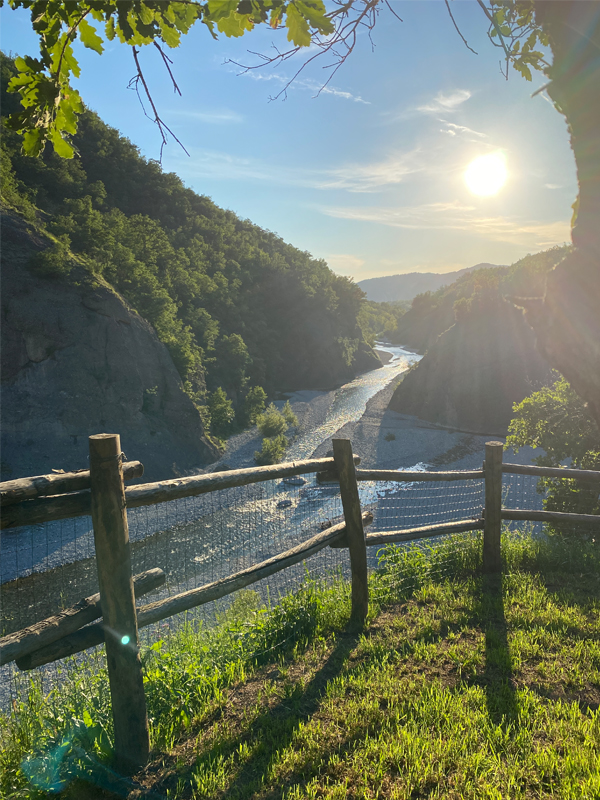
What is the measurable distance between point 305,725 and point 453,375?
30.3 metres

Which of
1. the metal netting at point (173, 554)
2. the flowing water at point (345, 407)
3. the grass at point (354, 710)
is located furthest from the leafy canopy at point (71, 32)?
the flowing water at point (345, 407)

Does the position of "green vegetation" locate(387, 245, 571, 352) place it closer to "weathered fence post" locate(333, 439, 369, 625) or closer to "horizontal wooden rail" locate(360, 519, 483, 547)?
"horizontal wooden rail" locate(360, 519, 483, 547)

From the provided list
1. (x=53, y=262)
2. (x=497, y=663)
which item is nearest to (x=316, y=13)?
(x=497, y=663)

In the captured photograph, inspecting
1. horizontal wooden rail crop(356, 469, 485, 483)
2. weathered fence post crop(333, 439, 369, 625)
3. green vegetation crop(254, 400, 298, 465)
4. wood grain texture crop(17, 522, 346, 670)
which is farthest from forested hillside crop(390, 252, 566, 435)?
wood grain texture crop(17, 522, 346, 670)

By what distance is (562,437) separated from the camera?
9.84 metres

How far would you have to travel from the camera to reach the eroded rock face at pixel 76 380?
16.0 m

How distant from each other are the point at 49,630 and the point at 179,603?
812 mm

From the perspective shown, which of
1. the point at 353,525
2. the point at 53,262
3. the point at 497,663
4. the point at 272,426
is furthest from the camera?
the point at 272,426

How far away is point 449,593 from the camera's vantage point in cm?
455

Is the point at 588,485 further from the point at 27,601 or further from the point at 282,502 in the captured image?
the point at 27,601

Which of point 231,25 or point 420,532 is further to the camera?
point 420,532

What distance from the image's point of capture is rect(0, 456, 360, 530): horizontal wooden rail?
7.22 feet

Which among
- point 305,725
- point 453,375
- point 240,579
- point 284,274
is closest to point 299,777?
point 305,725

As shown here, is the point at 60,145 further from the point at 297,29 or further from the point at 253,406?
the point at 253,406
